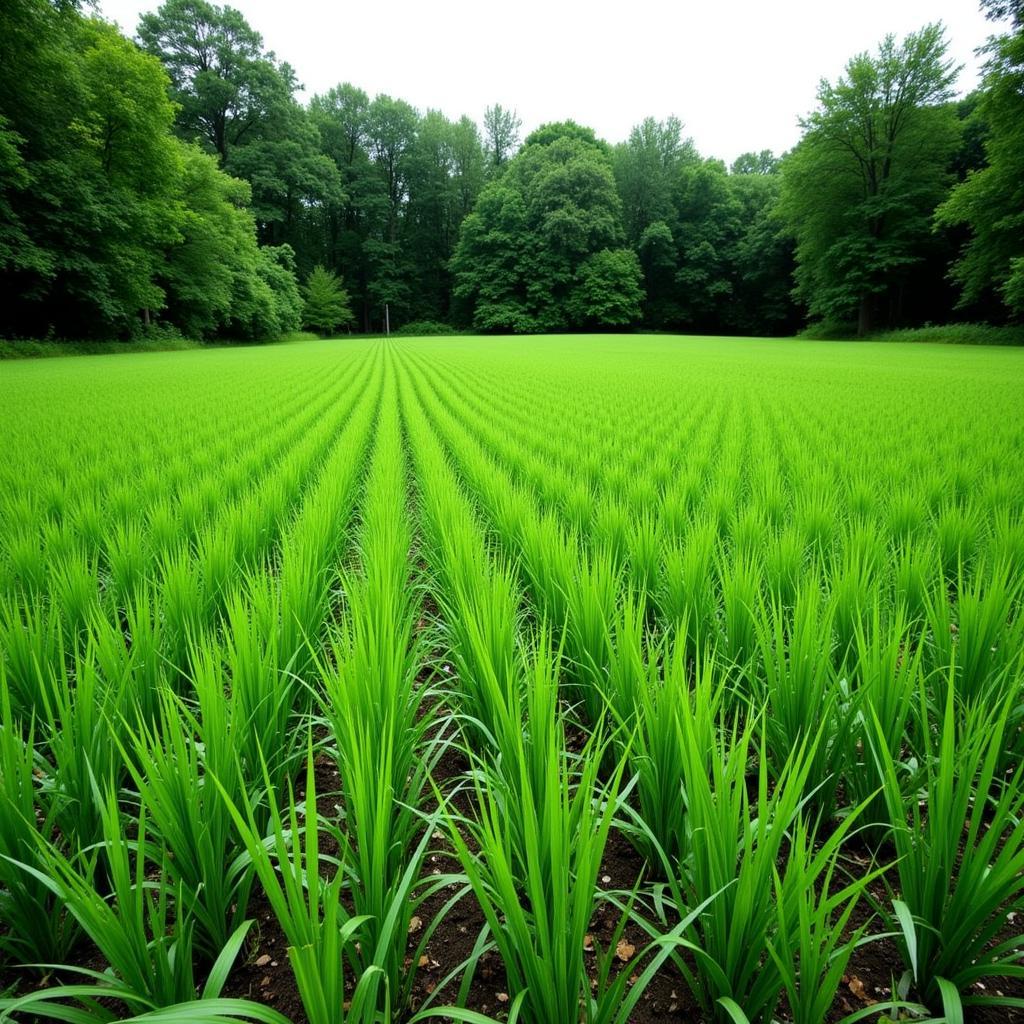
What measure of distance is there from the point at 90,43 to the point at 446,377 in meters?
27.6

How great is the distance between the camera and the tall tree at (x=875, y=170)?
3188 centimetres

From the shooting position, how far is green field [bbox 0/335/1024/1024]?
933 millimetres

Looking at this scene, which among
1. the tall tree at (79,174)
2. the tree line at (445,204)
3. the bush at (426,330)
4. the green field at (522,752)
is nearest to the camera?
the green field at (522,752)

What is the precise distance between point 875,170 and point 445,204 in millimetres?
41278

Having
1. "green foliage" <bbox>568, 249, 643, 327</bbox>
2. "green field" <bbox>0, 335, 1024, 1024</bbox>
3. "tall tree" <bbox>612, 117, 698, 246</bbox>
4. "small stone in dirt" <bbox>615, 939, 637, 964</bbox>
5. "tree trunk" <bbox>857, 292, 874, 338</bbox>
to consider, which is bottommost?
"small stone in dirt" <bbox>615, 939, 637, 964</bbox>

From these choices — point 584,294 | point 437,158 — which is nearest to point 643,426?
point 584,294

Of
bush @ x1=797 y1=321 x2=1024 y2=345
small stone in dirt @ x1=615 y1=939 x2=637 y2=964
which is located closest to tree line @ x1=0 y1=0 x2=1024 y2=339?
bush @ x1=797 y1=321 x2=1024 y2=345

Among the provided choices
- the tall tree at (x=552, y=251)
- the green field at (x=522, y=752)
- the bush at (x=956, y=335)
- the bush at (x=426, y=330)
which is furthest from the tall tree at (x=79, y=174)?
the bush at (x=956, y=335)

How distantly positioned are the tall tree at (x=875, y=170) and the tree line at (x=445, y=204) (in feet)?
0.39

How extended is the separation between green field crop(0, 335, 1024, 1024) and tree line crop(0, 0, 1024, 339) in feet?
82.4

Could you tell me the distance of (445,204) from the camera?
60.5 m

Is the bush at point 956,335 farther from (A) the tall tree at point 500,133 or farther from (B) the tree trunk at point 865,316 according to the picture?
(A) the tall tree at point 500,133

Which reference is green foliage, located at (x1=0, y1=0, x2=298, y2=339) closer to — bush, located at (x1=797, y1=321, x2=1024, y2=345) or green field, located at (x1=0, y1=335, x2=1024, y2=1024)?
green field, located at (x1=0, y1=335, x2=1024, y2=1024)

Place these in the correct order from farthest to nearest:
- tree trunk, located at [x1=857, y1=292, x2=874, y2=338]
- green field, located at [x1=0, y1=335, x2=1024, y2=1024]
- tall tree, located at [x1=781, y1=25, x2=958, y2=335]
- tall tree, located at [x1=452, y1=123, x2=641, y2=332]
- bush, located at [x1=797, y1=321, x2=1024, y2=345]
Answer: tall tree, located at [x1=452, y1=123, x2=641, y2=332], tree trunk, located at [x1=857, y1=292, x2=874, y2=338], tall tree, located at [x1=781, y1=25, x2=958, y2=335], bush, located at [x1=797, y1=321, x2=1024, y2=345], green field, located at [x1=0, y1=335, x2=1024, y2=1024]
